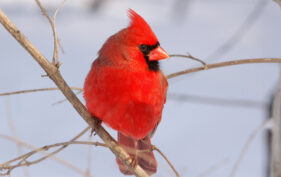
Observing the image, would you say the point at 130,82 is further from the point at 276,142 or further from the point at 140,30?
the point at 276,142

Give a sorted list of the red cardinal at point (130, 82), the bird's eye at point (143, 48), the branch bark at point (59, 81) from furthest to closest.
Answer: the bird's eye at point (143, 48), the red cardinal at point (130, 82), the branch bark at point (59, 81)

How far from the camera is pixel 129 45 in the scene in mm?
1483

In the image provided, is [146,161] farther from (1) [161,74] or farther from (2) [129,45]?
(2) [129,45]

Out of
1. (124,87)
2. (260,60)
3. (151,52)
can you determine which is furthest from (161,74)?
(260,60)

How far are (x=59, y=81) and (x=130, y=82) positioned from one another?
0.28 m

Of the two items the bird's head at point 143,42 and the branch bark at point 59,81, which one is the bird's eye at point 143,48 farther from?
the branch bark at point 59,81

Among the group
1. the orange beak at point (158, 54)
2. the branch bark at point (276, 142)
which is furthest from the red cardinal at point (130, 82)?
the branch bark at point (276, 142)

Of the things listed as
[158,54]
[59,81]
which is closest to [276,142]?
[158,54]

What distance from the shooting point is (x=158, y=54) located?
1.47 m

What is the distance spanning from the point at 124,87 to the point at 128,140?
0.35m

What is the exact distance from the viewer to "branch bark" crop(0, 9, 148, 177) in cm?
118

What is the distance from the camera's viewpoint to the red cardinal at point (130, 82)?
1374 mm

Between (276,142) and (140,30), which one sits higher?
(140,30)

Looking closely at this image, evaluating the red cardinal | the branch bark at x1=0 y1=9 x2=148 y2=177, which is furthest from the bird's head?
the branch bark at x1=0 y1=9 x2=148 y2=177
